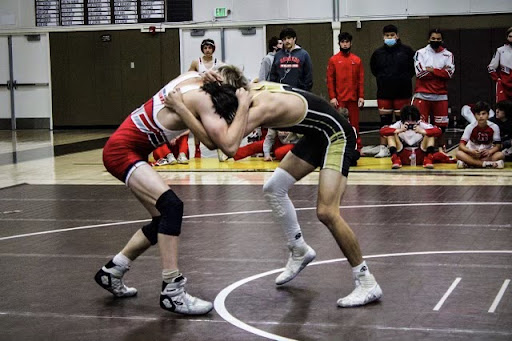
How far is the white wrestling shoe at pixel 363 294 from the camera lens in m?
5.76

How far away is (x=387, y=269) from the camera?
22.1 feet

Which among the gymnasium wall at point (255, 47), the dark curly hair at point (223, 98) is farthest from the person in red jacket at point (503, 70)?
the dark curly hair at point (223, 98)

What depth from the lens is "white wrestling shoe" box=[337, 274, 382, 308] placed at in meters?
5.76

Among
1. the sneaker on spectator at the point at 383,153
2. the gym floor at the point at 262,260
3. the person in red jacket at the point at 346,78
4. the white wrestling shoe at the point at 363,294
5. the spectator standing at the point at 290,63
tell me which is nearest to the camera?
the gym floor at the point at 262,260

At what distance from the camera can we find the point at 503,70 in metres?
14.0

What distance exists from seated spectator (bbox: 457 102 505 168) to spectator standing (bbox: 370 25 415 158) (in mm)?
1702

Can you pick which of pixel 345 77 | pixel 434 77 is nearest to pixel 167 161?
pixel 345 77

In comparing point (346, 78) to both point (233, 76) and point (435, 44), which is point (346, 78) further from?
point (233, 76)

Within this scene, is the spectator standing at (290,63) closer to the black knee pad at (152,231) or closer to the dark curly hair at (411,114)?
the dark curly hair at (411,114)

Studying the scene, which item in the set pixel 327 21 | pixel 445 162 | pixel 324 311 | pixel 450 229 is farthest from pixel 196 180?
pixel 327 21

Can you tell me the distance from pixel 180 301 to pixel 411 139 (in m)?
7.65

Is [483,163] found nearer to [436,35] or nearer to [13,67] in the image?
[436,35]

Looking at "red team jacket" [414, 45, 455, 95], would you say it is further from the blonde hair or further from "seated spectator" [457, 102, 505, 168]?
the blonde hair

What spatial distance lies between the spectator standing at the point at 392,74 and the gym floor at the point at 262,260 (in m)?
1.82
